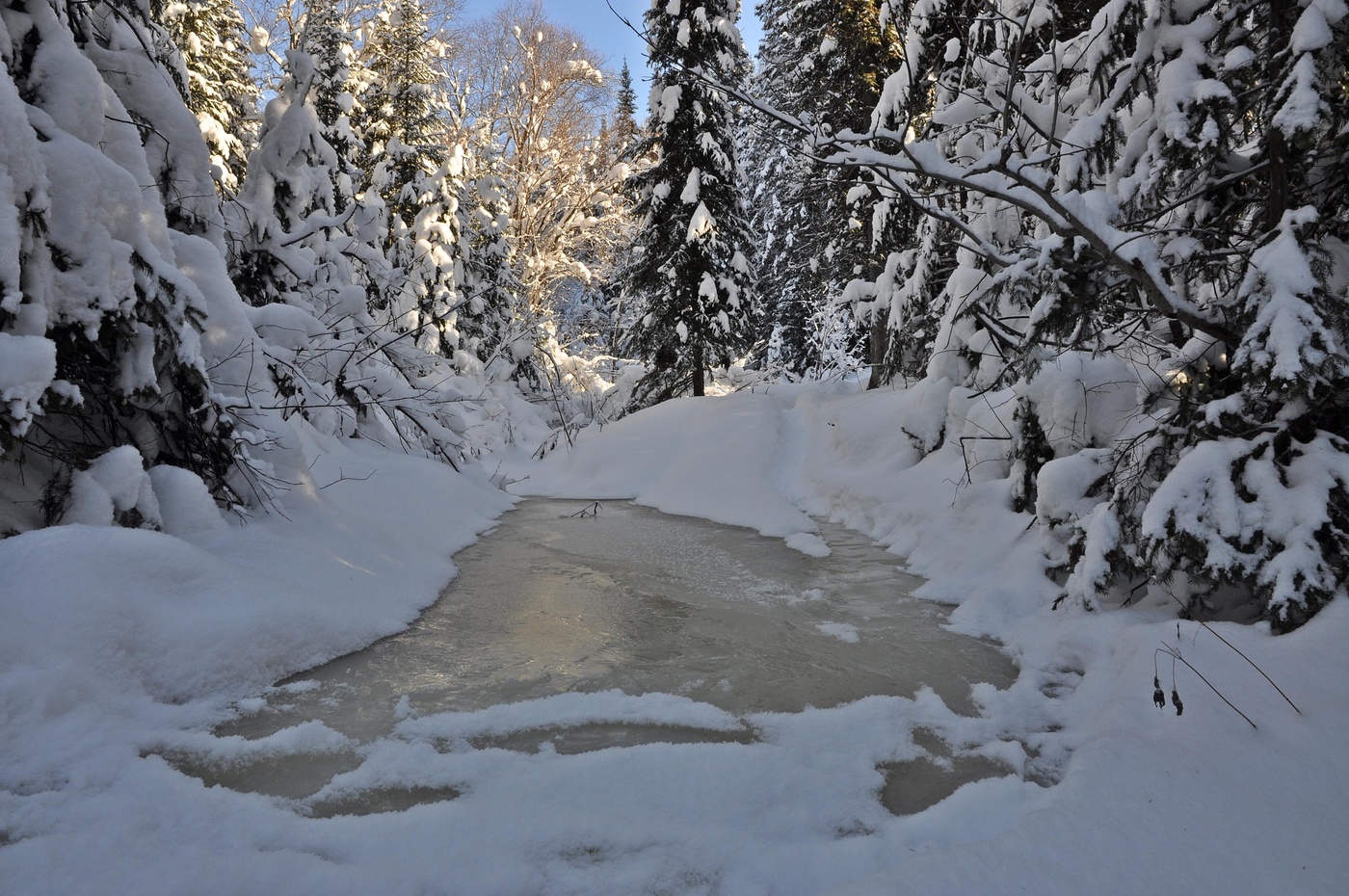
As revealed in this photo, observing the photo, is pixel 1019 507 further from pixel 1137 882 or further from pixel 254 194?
pixel 254 194

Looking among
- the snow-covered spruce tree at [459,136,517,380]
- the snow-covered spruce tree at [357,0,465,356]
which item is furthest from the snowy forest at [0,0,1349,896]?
the snow-covered spruce tree at [459,136,517,380]

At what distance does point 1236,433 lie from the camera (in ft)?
9.78

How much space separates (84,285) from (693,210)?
1198 cm

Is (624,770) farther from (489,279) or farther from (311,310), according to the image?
(489,279)

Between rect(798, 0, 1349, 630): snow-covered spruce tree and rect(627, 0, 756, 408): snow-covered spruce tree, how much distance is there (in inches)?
380

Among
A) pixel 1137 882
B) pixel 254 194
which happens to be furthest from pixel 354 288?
pixel 1137 882

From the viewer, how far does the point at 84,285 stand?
3.03m

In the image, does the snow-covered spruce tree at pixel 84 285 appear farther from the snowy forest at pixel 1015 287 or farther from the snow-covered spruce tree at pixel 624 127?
the snow-covered spruce tree at pixel 624 127

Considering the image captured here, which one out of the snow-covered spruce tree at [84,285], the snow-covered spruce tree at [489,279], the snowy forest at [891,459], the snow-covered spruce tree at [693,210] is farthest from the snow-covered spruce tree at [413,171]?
the snow-covered spruce tree at [84,285]

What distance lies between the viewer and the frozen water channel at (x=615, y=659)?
2.51 metres

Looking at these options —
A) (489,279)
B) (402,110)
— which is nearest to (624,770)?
(489,279)

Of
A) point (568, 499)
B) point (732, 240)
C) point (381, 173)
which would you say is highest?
point (381, 173)

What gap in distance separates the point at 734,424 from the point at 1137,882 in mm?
8669

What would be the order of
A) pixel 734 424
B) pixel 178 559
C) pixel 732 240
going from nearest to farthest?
pixel 178 559
pixel 734 424
pixel 732 240
